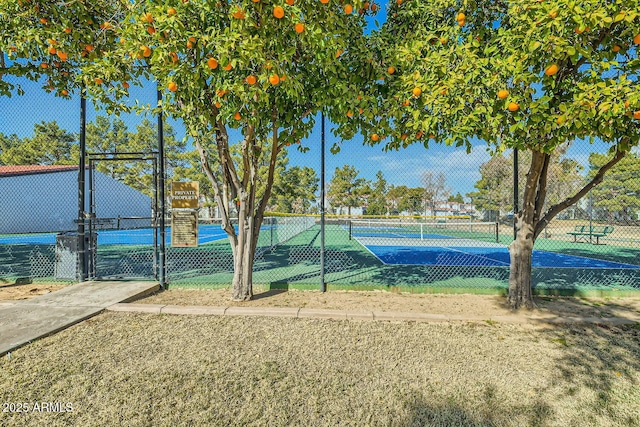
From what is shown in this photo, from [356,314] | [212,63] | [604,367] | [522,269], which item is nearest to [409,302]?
[356,314]

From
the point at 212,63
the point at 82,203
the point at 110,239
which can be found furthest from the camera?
the point at 110,239

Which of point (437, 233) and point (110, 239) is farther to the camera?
point (437, 233)

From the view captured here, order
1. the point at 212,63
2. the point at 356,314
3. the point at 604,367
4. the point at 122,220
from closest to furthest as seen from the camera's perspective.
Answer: the point at 604,367 < the point at 212,63 < the point at 356,314 < the point at 122,220

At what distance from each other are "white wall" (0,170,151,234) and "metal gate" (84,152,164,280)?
0.98 metres

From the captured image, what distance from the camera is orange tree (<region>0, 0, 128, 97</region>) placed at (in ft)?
14.6

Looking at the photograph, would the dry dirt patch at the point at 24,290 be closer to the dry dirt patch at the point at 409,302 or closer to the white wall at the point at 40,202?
the dry dirt patch at the point at 409,302

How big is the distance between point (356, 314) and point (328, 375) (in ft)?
5.32

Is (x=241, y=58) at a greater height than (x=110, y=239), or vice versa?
(x=241, y=58)

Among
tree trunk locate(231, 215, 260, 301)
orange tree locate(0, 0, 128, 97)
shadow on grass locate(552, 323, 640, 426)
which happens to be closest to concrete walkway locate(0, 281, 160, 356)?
tree trunk locate(231, 215, 260, 301)

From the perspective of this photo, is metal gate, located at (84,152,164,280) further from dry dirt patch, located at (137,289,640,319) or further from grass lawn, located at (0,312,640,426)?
grass lawn, located at (0,312,640,426)

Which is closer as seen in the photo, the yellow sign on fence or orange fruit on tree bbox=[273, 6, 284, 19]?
orange fruit on tree bbox=[273, 6, 284, 19]

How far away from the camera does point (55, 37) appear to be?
4.57 m

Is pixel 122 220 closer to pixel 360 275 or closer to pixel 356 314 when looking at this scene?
pixel 360 275

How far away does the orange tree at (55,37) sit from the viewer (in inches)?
175
